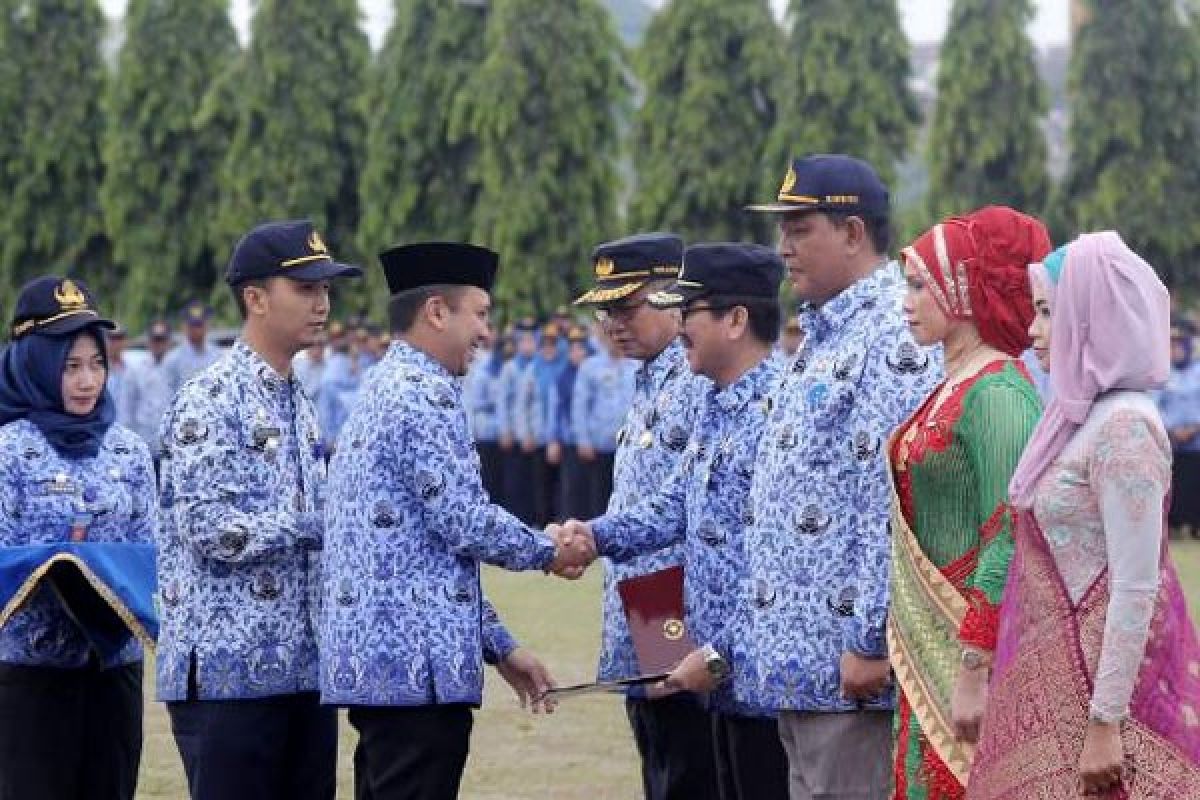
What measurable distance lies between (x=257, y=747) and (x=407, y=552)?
76 centimetres

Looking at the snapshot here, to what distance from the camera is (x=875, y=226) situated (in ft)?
21.4

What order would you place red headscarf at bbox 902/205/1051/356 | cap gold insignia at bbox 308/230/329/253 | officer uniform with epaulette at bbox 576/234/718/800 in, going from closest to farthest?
red headscarf at bbox 902/205/1051/356
cap gold insignia at bbox 308/230/329/253
officer uniform with epaulette at bbox 576/234/718/800

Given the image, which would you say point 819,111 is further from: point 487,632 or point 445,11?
point 487,632

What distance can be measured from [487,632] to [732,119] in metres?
20.6

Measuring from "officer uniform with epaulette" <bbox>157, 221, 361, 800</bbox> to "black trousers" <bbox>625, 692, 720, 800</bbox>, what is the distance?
1.09 metres

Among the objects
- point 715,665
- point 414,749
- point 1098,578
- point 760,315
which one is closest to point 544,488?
point 760,315

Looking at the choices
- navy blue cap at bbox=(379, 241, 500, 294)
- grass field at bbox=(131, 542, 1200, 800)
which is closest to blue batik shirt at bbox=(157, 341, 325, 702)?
navy blue cap at bbox=(379, 241, 500, 294)

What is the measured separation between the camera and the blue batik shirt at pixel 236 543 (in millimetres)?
6750

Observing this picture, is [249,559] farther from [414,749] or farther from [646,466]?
[646,466]

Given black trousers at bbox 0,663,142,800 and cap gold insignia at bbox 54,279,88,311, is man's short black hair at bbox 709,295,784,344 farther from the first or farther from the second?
black trousers at bbox 0,663,142,800

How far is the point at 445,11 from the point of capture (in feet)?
91.8

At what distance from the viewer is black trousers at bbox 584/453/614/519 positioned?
78.7 ft

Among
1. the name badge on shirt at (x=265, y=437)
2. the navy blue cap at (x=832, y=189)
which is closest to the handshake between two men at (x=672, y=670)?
the name badge on shirt at (x=265, y=437)

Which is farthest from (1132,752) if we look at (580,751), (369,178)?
(369,178)
